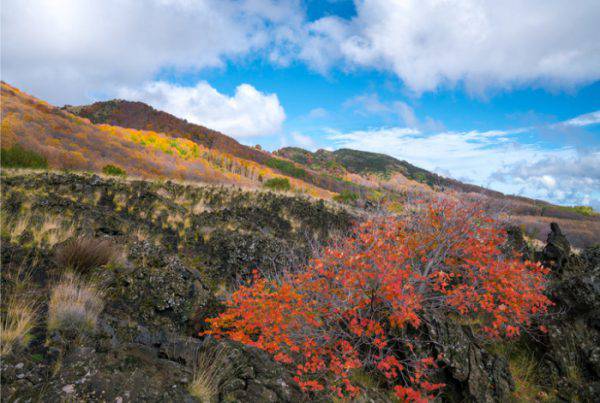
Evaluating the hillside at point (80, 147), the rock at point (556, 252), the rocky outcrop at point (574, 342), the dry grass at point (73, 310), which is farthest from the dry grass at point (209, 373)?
the hillside at point (80, 147)

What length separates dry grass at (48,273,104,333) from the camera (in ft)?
15.5

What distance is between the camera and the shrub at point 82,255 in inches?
289

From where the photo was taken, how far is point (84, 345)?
4.48 meters

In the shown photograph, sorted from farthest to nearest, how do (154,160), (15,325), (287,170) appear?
1. (287,170)
2. (154,160)
3. (15,325)

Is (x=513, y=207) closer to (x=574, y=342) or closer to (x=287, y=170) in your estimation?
(x=574, y=342)

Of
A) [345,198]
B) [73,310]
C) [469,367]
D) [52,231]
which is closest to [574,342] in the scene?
[469,367]

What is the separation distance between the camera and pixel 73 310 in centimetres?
500

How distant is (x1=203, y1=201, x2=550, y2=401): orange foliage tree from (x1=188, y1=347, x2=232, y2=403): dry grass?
165 cm

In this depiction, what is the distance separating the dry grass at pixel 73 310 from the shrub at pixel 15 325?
259mm

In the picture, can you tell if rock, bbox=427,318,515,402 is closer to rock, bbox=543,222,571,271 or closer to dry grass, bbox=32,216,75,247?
rock, bbox=543,222,571,271

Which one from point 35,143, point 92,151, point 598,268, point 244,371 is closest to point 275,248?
point 244,371

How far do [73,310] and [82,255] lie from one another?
313cm

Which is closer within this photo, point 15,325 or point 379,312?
point 15,325

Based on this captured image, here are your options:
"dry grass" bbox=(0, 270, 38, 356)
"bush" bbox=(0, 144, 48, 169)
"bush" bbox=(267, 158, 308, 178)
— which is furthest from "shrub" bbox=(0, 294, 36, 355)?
"bush" bbox=(267, 158, 308, 178)
